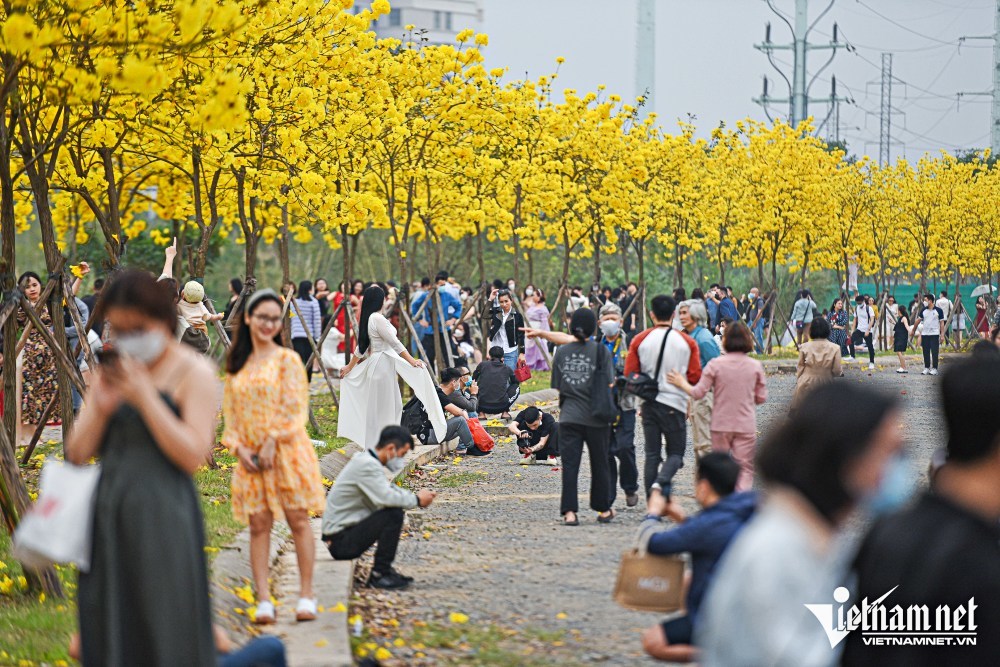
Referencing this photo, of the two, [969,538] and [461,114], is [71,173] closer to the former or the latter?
[461,114]

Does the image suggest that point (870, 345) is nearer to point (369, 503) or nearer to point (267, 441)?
point (369, 503)

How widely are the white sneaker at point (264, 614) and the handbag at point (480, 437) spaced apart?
8904 millimetres

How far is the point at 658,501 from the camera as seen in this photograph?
19.6 ft

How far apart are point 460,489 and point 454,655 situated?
20.0ft

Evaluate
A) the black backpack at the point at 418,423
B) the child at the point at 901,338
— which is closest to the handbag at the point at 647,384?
the black backpack at the point at 418,423

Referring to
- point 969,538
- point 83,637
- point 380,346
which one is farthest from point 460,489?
point 969,538

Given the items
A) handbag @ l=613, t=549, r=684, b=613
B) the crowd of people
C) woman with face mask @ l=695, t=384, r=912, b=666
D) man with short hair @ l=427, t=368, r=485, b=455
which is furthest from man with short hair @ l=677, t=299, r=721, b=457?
woman with face mask @ l=695, t=384, r=912, b=666

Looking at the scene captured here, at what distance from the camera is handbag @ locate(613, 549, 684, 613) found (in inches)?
242

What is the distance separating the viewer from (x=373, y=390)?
13.8m

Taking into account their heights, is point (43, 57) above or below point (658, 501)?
above

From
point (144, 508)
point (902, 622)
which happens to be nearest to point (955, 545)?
point (902, 622)

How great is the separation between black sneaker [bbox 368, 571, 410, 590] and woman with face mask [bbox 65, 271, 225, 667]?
4.27 meters

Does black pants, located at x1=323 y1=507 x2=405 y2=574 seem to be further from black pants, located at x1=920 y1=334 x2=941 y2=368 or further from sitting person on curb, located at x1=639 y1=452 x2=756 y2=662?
black pants, located at x1=920 y1=334 x2=941 y2=368

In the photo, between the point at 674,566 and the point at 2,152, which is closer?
the point at 674,566
